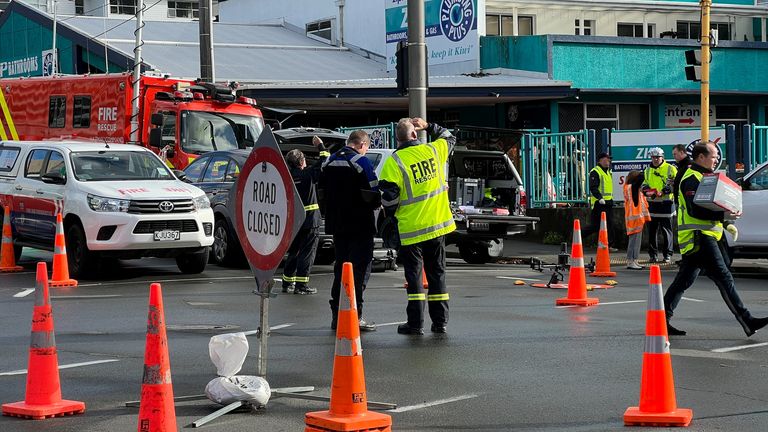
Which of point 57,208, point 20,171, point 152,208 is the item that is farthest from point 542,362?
point 20,171

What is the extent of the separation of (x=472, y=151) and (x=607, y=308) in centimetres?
619

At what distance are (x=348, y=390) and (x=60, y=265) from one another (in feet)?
31.8

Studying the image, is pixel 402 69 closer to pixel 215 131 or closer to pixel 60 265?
pixel 60 265

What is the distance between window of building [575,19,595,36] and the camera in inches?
1458

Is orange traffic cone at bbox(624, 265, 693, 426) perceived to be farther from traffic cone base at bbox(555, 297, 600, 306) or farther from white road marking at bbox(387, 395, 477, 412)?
traffic cone base at bbox(555, 297, 600, 306)

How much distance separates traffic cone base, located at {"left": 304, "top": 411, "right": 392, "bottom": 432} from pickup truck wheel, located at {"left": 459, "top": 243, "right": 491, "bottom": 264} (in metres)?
13.2

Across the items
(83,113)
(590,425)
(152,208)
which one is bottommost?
(590,425)

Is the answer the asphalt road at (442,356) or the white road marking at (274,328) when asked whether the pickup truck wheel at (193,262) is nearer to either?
the asphalt road at (442,356)

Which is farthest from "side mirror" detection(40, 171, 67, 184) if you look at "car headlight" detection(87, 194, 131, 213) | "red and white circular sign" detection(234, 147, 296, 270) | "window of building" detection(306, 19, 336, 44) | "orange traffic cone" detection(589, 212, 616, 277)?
"window of building" detection(306, 19, 336, 44)

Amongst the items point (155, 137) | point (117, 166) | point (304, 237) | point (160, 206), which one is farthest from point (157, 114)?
point (304, 237)

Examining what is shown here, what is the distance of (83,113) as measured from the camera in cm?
2472

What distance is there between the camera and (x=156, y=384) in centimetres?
668

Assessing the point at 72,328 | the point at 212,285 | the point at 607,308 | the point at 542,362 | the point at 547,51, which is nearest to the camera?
the point at 542,362

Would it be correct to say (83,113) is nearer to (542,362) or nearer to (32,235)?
(32,235)
